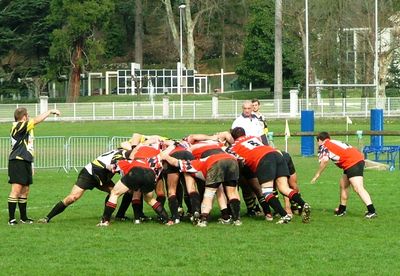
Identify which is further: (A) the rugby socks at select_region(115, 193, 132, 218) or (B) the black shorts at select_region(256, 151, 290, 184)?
(A) the rugby socks at select_region(115, 193, 132, 218)

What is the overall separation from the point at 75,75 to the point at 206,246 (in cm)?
6762

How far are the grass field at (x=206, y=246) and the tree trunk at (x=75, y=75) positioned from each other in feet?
199

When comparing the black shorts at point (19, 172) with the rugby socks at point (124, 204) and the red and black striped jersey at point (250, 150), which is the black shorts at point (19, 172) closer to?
the rugby socks at point (124, 204)

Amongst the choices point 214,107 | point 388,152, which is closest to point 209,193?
point 388,152

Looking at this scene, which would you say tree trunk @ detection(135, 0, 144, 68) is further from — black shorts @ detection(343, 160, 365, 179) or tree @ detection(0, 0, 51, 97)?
black shorts @ detection(343, 160, 365, 179)

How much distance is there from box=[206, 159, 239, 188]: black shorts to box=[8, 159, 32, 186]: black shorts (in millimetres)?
2790

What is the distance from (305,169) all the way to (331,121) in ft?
98.1

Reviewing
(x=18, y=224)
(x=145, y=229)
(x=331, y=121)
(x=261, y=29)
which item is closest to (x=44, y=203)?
(x=18, y=224)

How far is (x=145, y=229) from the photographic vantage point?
14.2 m

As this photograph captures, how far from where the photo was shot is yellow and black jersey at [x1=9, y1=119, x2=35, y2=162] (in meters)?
14.7

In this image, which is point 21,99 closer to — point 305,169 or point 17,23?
point 17,23

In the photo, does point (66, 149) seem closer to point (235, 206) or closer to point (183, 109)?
point (235, 206)

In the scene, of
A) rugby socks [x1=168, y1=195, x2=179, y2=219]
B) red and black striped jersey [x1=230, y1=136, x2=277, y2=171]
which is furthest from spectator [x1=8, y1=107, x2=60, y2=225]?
red and black striped jersey [x1=230, y1=136, x2=277, y2=171]

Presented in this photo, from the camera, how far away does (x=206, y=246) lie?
1233 cm
